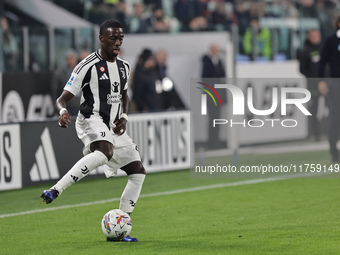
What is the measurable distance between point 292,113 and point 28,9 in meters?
7.73

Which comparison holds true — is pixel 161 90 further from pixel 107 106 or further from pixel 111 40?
pixel 111 40

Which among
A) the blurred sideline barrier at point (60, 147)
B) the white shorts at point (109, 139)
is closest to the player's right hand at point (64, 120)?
the white shorts at point (109, 139)

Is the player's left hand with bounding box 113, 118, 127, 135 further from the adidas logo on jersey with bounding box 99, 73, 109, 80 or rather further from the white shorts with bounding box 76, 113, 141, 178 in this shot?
the adidas logo on jersey with bounding box 99, 73, 109, 80

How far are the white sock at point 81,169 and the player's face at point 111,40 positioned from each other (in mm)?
879

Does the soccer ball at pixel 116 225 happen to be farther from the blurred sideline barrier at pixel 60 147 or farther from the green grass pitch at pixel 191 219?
the blurred sideline barrier at pixel 60 147

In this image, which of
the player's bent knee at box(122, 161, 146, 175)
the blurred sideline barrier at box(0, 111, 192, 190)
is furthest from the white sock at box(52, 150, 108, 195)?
the blurred sideline barrier at box(0, 111, 192, 190)

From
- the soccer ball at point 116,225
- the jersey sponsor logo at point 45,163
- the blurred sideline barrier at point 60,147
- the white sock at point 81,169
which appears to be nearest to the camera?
the white sock at point 81,169

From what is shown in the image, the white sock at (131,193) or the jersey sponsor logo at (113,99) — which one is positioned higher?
the jersey sponsor logo at (113,99)

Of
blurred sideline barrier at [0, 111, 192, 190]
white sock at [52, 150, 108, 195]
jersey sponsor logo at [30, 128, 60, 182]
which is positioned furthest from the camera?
jersey sponsor logo at [30, 128, 60, 182]

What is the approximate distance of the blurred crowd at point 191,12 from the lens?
20.1m

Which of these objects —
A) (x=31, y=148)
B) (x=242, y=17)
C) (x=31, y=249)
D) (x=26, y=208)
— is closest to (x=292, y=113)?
(x=31, y=148)

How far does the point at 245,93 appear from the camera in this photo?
14328 millimetres

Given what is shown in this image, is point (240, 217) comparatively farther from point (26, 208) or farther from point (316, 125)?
point (316, 125)

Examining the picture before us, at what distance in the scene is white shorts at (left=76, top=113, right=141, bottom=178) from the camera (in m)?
7.58
